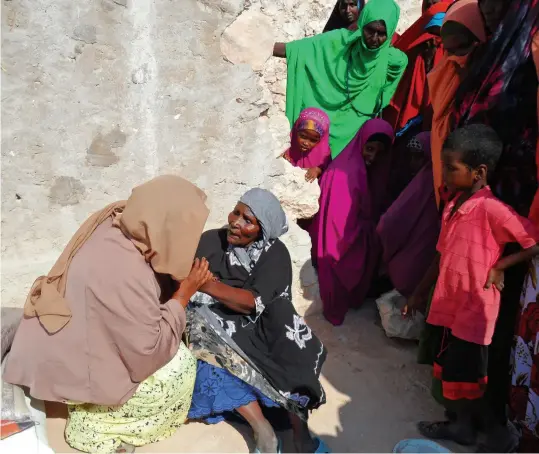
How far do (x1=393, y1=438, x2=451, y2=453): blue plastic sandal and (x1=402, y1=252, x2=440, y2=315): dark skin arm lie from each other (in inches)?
28.2

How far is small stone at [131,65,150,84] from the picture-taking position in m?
3.11

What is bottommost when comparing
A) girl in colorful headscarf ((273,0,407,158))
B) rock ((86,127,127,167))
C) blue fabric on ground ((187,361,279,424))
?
blue fabric on ground ((187,361,279,424))

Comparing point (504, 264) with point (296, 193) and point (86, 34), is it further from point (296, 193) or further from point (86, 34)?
point (86, 34)

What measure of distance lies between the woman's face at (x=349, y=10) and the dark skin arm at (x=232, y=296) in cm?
280

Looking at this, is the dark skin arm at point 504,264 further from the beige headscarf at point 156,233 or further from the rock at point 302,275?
the rock at point 302,275

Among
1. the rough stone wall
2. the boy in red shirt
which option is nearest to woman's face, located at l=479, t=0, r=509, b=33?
the boy in red shirt

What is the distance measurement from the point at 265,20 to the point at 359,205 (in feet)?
4.64

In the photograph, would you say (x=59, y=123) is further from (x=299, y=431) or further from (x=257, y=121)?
(x=299, y=431)

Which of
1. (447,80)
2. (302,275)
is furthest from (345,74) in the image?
(302,275)

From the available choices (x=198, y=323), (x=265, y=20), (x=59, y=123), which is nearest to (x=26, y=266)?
(x=59, y=123)

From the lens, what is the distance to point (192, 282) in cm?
232

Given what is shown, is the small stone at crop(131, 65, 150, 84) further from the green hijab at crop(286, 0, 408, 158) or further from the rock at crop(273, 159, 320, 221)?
the green hijab at crop(286, 0, 408, 158)

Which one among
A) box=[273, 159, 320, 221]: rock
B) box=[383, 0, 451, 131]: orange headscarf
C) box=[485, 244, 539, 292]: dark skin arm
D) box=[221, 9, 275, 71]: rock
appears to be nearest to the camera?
box=[485, 244, 539, 292]: dark skin arm

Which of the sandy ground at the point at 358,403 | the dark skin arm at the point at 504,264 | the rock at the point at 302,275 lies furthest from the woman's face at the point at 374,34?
the dark skin arm at the point at 504,264
